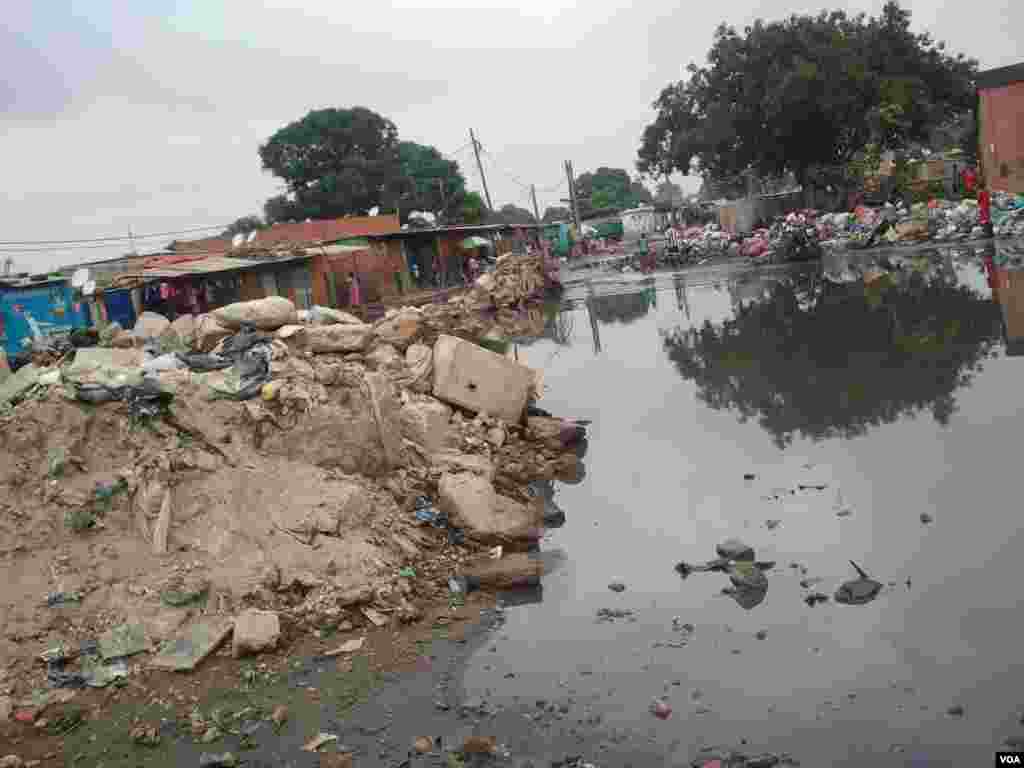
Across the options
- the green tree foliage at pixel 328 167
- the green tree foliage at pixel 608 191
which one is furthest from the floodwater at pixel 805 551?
the green tree foliage at pixel 608 191

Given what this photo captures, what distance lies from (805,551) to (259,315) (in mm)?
6242

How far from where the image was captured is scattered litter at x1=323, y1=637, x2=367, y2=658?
505 cm

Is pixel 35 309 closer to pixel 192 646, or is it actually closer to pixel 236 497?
pixel 236 497

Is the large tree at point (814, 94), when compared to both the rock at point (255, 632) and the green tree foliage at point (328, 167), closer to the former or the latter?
the green tree foliage at point (328, 167)

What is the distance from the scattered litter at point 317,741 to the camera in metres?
4.12

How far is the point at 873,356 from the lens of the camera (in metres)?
10.4

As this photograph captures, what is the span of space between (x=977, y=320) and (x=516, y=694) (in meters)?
9.68

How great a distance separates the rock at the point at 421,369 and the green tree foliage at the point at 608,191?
7100cm

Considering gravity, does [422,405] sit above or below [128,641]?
above

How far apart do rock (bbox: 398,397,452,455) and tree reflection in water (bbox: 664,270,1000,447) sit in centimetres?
329

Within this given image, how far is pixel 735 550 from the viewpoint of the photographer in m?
5.66

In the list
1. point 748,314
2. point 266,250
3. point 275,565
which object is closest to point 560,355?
point 748,314

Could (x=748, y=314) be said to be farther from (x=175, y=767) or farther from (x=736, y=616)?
(x=175, y=767)

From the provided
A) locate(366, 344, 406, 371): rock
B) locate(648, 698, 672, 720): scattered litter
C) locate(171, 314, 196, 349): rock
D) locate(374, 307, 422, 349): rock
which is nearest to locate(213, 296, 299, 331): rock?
locate(171, 314, 196, 349): rock
